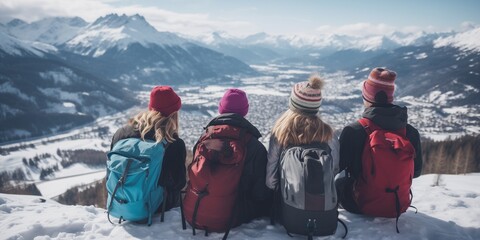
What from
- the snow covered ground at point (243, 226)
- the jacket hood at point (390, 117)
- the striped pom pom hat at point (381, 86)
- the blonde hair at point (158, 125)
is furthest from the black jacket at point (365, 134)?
the blonde hair at point (158, 125)

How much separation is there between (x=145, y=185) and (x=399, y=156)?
511cm

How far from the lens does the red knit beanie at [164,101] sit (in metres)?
7.02

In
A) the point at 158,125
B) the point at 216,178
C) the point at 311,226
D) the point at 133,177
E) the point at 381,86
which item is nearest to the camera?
the point at 311,226

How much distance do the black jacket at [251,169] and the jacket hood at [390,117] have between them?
2452 millimetres

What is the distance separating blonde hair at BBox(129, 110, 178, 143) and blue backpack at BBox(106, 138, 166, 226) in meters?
0.18

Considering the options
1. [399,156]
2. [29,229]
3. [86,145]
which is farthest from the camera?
[86,145]

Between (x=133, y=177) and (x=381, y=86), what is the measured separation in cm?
559

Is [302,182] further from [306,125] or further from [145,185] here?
[145,185]

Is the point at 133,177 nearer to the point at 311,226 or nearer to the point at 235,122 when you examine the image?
the point at 235,122

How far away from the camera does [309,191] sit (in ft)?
18.1

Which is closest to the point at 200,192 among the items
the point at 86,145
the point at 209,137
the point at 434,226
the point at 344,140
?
the point at 209,137

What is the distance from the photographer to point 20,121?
157125 millimetres

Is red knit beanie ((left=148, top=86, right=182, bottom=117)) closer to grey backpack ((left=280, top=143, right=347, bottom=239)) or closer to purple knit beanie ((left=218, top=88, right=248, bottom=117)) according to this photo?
purple knit beanie ((left=218, top=88, right=248, bottom=117))

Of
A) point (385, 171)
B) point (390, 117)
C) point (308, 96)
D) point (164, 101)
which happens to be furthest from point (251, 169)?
point (390, 117)
